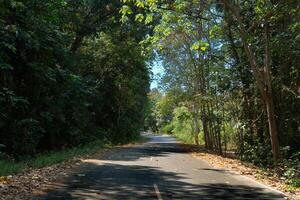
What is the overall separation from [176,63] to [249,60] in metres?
22.2

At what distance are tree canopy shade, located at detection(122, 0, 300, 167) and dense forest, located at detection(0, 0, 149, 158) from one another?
3994 mm

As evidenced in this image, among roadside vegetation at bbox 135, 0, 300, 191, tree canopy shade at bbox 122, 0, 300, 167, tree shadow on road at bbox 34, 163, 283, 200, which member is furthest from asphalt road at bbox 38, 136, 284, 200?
tree canopy shade at bbox 122, 0, 300, 167

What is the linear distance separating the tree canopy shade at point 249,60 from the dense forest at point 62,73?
3.99m

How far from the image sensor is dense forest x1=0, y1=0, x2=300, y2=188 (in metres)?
17.4

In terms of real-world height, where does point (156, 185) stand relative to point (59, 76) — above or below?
below

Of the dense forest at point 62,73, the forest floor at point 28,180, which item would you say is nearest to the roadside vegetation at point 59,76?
the dense forest at point 62,73

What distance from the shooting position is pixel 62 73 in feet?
Result: 77.5

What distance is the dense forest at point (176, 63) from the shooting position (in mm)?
17439

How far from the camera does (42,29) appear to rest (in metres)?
21.7

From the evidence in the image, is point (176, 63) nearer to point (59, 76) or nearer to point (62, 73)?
point (59, 76)

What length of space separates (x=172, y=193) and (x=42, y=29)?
1246 centimetres

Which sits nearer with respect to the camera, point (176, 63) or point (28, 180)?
point (28, 180)

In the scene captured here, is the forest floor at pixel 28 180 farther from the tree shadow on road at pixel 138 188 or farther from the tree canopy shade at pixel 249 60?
the tree canopy shade at pixel 249 60

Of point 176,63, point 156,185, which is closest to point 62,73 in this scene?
point 156,185
